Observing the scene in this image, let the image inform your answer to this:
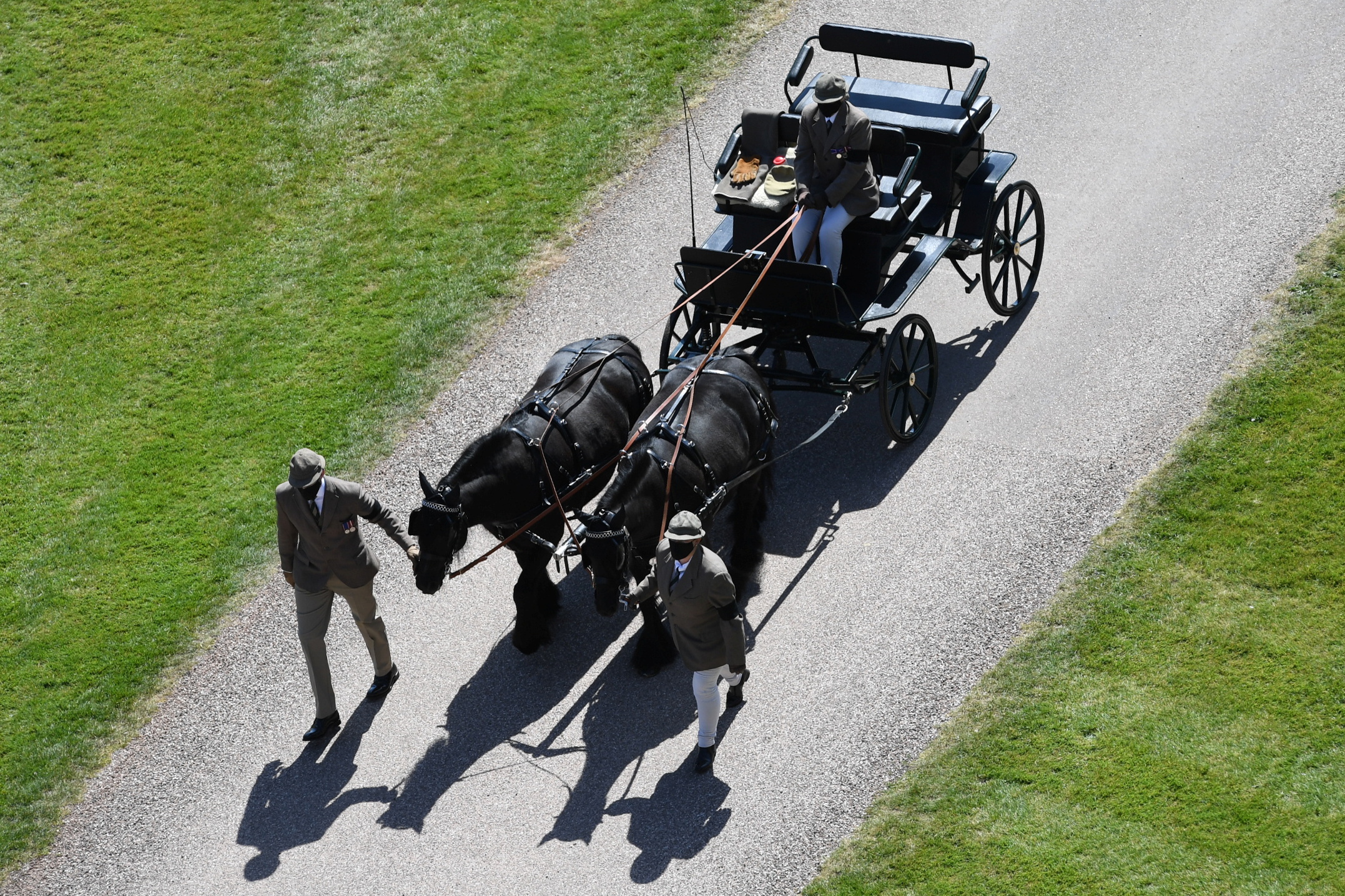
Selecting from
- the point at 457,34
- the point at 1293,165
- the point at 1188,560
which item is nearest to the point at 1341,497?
the point at 1188,560

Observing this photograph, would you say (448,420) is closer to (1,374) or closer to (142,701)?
(142,701)

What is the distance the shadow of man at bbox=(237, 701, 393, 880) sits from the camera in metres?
9.73

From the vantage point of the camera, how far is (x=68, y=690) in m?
11.1

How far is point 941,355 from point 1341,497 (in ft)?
11.8

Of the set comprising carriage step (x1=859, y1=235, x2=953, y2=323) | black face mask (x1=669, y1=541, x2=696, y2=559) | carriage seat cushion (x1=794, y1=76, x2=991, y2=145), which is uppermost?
carriage seat cushion (x1=794, y1=76, x2=991, y2=145)

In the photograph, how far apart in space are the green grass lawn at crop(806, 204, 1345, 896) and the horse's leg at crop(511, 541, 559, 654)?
2.86m

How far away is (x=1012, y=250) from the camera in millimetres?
12969

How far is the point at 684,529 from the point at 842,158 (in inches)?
153

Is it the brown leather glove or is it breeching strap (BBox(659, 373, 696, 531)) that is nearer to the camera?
breeching strap (BBox(659, 373, 696, 531))

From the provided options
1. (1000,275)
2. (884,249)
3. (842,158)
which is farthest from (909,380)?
(842,158)

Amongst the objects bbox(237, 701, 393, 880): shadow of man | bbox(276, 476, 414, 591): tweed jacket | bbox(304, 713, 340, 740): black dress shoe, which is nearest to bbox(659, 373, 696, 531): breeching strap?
bbox(276, 476, 414, 591): tweed jacket

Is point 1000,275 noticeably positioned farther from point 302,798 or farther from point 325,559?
point 302,798

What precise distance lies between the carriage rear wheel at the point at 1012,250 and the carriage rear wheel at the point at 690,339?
2.56 metres

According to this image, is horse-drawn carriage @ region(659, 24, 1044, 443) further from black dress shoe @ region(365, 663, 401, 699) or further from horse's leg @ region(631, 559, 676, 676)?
black dress shoe @ region(365, 663, 401, 699)
